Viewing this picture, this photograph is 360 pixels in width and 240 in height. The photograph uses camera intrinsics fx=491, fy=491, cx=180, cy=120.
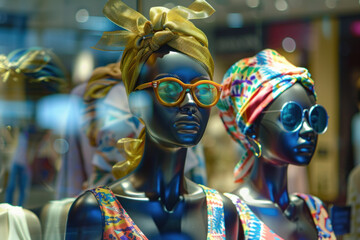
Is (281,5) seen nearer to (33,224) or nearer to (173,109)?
(173,109)

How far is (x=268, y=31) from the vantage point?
3648 millimetres

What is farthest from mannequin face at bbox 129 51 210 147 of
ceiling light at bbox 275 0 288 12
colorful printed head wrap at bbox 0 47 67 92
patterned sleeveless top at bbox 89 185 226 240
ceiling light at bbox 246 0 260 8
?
ceiling light at bbox 275 0 288 12

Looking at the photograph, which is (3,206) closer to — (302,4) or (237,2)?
(237,2)

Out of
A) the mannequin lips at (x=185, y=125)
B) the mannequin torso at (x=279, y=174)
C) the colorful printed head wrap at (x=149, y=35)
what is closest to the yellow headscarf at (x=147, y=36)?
the colorful printed head wrap at (x=149, y=35)

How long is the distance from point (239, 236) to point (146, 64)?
823 mm

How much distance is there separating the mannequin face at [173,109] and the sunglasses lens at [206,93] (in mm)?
28

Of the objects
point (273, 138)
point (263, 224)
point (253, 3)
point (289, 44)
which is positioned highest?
point (253, 3)

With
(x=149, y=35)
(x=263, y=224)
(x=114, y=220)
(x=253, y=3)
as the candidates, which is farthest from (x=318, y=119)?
(x=253, y=3)

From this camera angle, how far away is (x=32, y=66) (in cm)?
209

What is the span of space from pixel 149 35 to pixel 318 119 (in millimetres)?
897

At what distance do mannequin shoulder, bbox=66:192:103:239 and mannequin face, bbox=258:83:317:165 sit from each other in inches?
35.1

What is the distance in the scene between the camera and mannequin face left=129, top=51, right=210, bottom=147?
5.63 ft

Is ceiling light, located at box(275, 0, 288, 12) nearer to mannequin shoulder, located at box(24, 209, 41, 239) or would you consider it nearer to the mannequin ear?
the mannequin ear

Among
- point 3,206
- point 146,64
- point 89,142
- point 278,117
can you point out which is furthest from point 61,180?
point 278,117
